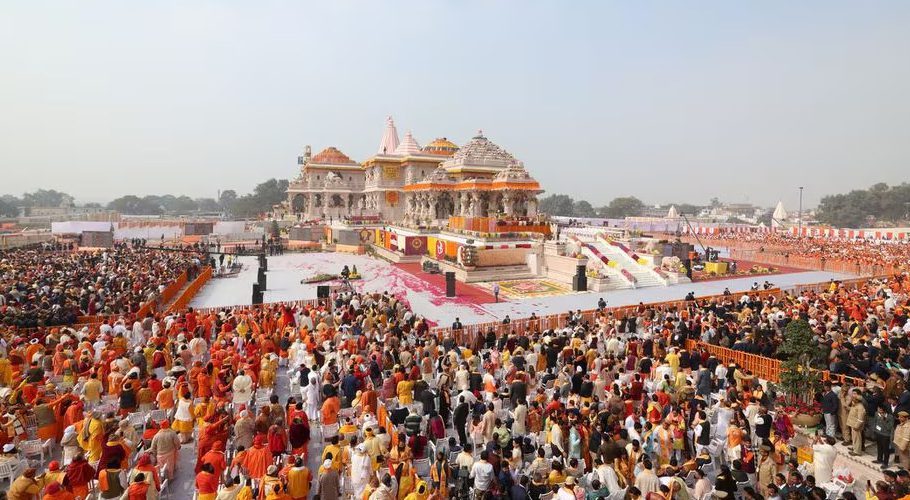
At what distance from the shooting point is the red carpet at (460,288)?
2195 centimetres

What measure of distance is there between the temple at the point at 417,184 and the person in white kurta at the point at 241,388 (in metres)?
26.9

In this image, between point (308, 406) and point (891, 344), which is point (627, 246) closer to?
point (891, 344)

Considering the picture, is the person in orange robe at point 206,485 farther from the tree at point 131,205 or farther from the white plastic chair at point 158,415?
the tree at point 131,205

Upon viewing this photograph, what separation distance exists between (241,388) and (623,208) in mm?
130408

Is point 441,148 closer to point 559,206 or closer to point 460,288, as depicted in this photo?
point 460,288

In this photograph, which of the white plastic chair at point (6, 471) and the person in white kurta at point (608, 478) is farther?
the white plastic chair at point (6, 471)

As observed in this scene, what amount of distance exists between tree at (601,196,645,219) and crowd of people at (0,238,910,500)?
119435mm

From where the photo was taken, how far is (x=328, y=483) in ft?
20.6

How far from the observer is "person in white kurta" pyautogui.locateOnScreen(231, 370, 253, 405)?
28.5 ft

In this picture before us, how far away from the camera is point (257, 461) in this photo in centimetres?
644

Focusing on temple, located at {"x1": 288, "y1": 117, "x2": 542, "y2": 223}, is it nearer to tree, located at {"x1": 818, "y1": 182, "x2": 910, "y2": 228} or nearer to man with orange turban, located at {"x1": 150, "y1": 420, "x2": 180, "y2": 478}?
man with orange turban, located at {"x1": 150, "y1": 420, "x2": 180, "y2": 478}

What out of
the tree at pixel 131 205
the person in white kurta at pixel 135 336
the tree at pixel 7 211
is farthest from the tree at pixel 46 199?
the person in white kurta at pixel 135 336

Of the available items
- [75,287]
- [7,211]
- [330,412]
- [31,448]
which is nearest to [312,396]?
[330,412]

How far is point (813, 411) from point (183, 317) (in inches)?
612
